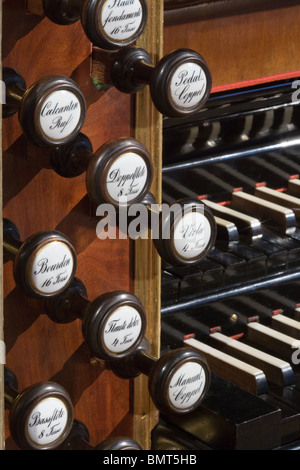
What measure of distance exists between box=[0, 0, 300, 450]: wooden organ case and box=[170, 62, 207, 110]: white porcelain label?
0.6 inches

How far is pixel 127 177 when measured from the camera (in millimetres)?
1586

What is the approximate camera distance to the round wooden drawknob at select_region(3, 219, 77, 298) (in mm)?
1548

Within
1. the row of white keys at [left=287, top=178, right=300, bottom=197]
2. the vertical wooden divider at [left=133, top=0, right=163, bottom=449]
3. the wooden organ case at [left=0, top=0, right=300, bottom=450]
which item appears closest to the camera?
the wooden organ case at [left=0, top=0, right=300, bottom=450]

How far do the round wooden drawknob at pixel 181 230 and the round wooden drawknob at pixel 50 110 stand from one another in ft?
0.72

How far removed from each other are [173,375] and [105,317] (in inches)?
6.4

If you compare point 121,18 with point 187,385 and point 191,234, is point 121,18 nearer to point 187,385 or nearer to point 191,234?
point 191,234

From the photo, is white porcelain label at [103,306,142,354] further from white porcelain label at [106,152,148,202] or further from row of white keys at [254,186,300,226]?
row of white keys at [254,186,300,226]

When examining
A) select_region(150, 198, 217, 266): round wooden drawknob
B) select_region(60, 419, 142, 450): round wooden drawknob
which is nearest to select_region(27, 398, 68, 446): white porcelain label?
select_region(60, 419, 142, 450): round wooden drawknob

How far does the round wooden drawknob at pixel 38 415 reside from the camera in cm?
157

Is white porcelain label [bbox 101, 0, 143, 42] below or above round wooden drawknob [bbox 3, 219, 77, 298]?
above

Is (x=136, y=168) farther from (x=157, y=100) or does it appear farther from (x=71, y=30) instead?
(x=71, y=30)

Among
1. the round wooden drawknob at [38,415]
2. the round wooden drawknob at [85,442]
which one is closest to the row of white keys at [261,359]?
the round wooden drawknob at [85,442]

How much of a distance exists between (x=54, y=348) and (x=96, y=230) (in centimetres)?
23

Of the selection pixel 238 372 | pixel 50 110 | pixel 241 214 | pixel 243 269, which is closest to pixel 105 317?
pixel 50 110
